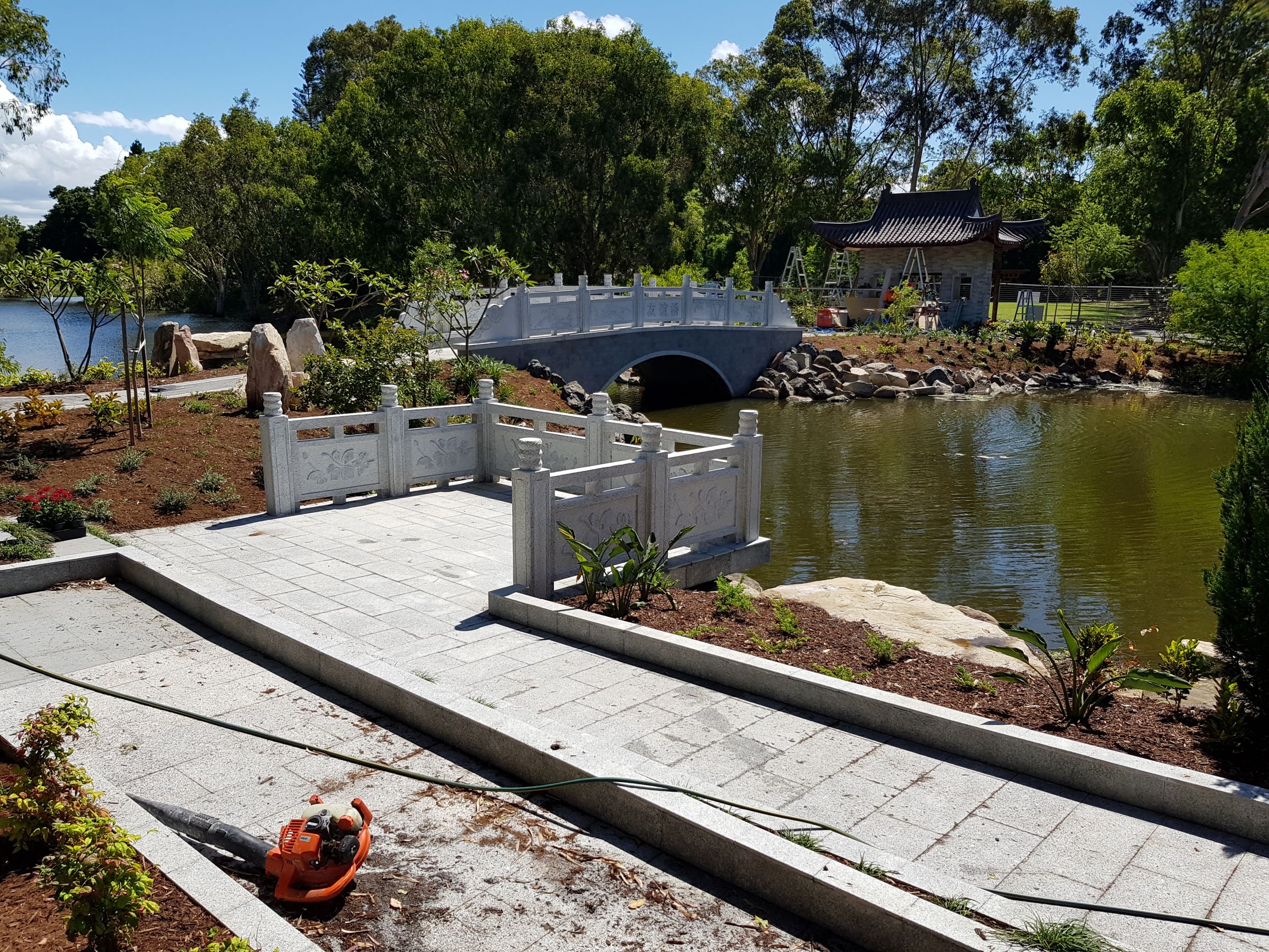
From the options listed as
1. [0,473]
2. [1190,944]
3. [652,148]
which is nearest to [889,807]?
[1190,944]

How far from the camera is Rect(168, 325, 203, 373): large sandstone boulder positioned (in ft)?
67.0

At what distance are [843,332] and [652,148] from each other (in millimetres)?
9542

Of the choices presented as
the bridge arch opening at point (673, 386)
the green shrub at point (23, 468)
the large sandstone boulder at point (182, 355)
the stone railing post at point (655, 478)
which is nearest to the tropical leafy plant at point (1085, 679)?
the stone railing post at point (655, 478)

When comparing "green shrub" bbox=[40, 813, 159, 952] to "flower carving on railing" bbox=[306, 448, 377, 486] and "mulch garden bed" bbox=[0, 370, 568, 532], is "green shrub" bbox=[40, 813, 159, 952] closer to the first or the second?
"mulch garden bed" bbox=[0, 370, 568, 532]

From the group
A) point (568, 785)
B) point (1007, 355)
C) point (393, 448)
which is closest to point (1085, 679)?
point (568, 785)

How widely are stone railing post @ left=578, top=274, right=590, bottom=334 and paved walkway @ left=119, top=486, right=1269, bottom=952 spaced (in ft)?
46.6

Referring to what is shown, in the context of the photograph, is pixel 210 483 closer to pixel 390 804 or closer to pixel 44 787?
pixel 390 804

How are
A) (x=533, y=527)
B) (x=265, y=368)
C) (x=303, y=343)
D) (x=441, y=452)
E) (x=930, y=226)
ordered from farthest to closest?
(x=930, y=226) < (x=303, y=343) < (x=265, y=368) < (x=441, y=452) < (x=533, y=527)

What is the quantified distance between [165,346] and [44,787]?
63.7 feet

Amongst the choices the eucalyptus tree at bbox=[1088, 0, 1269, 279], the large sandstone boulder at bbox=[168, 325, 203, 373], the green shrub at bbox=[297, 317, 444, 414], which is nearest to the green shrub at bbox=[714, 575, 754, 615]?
the green shrub at bbox=[297, 317, 444, 414]

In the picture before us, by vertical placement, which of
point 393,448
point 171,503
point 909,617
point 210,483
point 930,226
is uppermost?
point 930,226

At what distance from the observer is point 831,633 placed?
691 cm

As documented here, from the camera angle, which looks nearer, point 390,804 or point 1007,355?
point 390,804

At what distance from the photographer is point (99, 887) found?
289cm
